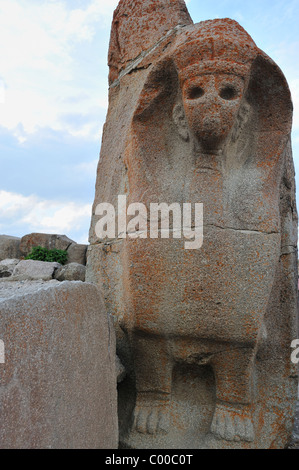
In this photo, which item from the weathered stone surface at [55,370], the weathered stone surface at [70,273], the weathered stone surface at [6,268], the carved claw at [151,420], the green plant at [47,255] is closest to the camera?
the weathered stone surface at [55,370]

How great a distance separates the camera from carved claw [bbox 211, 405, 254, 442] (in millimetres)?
1625

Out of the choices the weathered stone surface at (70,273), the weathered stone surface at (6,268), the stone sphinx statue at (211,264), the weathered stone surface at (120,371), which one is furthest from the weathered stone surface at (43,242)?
the weathered stone surface at (120,371)

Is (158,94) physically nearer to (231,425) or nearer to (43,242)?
(231,425)

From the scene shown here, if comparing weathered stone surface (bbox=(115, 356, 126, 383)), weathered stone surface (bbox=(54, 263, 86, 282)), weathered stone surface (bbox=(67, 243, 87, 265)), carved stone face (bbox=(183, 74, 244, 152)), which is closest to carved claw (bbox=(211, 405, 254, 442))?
weathered stone surface (bbox=(115, 356, 126, 383))

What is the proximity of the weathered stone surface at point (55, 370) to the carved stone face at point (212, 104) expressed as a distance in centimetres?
81

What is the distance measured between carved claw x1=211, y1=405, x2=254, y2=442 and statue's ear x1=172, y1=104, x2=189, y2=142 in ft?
4.14

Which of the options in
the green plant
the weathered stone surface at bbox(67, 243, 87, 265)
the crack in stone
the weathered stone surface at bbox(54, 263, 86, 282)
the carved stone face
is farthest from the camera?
the weathered stone surface at bbox(67, 243, 87, 265)

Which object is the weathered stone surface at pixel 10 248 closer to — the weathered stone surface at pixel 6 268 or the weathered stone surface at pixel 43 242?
the weathered stone surface at pixel 43 242

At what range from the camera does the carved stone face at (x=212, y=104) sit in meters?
1.55

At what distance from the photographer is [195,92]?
63.2 inches

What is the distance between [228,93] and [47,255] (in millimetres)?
3365

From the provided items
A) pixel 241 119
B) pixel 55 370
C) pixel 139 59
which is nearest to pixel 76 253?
pixel 139 59

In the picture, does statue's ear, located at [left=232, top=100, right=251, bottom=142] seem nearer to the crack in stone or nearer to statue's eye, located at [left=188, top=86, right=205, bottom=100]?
statue's eye, located at [left=188, top=86, right=205, bottom=100]
